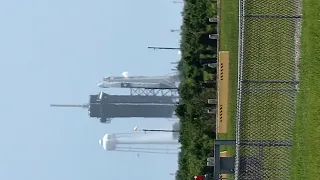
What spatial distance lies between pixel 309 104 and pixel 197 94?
2793 cm

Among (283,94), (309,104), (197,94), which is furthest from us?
(197,94)

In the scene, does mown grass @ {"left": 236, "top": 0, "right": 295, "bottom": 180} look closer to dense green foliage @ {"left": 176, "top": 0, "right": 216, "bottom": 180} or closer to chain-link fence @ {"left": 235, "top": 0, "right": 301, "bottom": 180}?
chain-link fence @ {"left": 235, "top": 0, "right": 301, "bottom": 180}

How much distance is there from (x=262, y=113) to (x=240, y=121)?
3.16 ft

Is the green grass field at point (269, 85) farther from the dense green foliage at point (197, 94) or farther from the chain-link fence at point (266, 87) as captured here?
the dense green foliage at point (197, 94)

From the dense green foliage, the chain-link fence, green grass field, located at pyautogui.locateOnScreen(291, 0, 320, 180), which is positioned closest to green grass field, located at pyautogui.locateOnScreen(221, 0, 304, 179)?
the chain-link fence

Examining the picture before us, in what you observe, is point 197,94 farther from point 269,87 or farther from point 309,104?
point 309,104

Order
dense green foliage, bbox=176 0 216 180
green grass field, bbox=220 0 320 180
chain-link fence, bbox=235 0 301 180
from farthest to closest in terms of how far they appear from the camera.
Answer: dense green foliage, bbox=176 0 216 180, chain-link fence, bbox=235 0 301 180, green grass field, bbox=220 0 320 180

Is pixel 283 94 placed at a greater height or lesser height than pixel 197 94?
greater

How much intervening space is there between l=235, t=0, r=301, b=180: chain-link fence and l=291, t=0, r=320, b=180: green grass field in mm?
709

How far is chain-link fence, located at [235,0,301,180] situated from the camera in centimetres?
2784

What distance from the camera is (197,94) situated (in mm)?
53719

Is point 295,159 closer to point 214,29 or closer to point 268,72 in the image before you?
point 268,72

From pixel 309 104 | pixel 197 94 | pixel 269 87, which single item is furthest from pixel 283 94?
pixel 197 94

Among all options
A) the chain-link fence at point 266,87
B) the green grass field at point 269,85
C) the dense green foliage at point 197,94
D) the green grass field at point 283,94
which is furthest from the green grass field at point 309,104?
the dense green foliage at point 197,94
